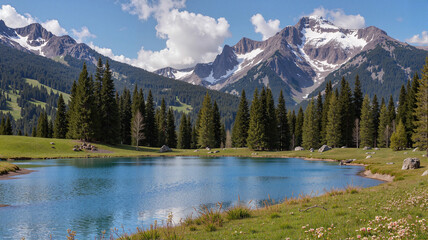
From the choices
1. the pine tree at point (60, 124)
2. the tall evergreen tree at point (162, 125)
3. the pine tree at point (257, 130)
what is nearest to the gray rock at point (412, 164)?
the pine tree at point (257, 130)

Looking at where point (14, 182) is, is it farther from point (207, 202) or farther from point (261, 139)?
point (261, 139)

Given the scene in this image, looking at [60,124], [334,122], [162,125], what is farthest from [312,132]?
[60,124]

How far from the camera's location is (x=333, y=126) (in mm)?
93625

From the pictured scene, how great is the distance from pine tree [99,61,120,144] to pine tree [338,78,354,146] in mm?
67175

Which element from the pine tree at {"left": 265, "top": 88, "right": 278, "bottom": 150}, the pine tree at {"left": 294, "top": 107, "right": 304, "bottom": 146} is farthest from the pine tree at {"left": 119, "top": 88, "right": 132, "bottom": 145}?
the pine tree at {"left": 294, "top": 107, "right": 304, "bottom": 146}

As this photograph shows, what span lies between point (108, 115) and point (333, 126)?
66.0m

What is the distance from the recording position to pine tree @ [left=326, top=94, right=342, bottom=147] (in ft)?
306

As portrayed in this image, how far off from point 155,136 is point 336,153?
63855mm

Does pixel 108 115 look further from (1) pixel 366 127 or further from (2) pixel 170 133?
(1) pixel 366 127

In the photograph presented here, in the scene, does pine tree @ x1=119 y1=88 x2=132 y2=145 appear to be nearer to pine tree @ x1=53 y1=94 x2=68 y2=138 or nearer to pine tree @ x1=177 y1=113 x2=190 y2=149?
pine tree @ x1=53 y1=94 x2=68 y2=138

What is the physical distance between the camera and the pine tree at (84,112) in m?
82.9

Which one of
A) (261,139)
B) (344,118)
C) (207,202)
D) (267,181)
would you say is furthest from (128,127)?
(207,202)

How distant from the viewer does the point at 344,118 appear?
99125 mm

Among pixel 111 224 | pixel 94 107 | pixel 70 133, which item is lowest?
pixel 111 224
